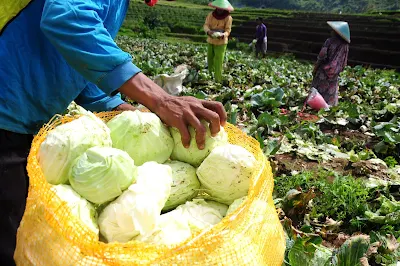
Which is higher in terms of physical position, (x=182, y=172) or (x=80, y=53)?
(x=80, y=53)

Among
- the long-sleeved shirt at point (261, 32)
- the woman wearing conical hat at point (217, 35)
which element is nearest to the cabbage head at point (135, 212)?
the woman wearing conical hat at point (217, 35)

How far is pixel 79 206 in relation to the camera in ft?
4.53

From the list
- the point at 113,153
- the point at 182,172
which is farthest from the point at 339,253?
the point at 113,153

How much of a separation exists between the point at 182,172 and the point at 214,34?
8.04m

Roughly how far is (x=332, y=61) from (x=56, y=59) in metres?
6.57

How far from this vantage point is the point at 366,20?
3016cm

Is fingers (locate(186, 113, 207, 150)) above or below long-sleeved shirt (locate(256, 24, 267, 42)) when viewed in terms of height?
above

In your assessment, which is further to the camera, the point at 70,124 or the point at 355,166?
the point at 355,166

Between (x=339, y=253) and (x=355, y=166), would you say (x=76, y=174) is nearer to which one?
(x=339, y=253)

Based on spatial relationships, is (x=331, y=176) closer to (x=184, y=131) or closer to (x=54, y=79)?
(x=184, y=131)

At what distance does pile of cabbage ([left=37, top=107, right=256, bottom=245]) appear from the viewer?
1398mm

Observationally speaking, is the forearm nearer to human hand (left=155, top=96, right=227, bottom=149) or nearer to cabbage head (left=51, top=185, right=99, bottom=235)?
human hand (left=155, top=96, right=227, bottom=149)

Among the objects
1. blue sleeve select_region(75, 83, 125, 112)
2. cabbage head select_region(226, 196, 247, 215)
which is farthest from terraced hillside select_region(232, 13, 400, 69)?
cabbage head select_region(226, 196, 247, 215)

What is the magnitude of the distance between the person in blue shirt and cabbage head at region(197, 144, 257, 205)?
0.09 m
